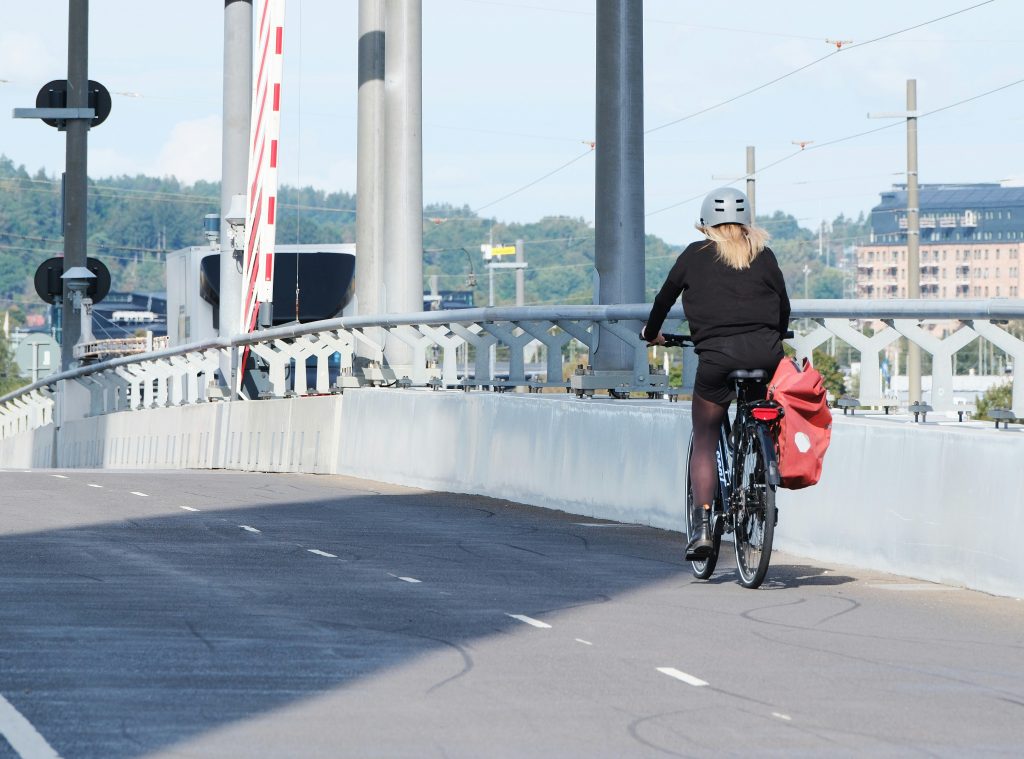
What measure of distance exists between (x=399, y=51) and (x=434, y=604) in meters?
13.2

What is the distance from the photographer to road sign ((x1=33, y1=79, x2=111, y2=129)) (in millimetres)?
40281

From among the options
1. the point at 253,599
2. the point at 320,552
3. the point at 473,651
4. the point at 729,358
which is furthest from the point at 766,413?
the point at 320,552

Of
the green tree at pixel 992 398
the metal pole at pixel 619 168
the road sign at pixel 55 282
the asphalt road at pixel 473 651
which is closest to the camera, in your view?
the asphalt road at pixel 473 651

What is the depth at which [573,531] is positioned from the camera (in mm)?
13047

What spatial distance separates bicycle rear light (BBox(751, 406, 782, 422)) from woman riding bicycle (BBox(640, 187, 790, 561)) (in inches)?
10.0

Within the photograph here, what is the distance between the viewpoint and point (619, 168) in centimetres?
1638

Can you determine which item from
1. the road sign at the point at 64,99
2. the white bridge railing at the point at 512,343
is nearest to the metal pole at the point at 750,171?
the road sign at the point at 64,99

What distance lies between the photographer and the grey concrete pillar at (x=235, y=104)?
25734mm

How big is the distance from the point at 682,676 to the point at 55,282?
34.6m

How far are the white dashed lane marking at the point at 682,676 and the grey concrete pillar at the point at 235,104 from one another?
17839 mm

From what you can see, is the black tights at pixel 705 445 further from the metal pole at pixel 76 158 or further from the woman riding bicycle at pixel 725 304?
the metal pole at pixel 76 158

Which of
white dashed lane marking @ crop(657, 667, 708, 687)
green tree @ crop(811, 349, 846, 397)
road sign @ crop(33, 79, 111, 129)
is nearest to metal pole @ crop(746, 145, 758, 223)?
green tree @ crop(811, 349, 846, 397)

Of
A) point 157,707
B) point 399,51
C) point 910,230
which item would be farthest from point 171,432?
point 910,230

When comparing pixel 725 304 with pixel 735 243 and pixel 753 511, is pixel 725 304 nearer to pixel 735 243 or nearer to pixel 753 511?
pixel 735 243
